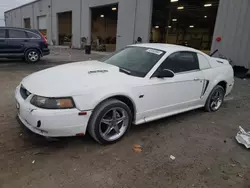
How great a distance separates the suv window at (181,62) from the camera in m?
3.45

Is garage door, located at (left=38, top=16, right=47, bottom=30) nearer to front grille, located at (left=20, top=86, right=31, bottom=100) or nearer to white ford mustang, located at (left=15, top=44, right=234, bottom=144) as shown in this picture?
white ford mustang, located at (left=15, top=44, right=234, bottom=144)

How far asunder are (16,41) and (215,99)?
29.0 feet

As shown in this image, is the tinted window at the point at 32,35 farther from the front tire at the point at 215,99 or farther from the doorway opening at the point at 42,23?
the doorway opening at the point at 42,23

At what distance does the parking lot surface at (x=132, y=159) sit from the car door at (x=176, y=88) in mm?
386

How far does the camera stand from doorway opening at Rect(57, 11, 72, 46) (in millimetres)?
26658

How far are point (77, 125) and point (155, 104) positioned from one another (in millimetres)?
1334

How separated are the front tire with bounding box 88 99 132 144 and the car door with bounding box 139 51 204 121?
41cm

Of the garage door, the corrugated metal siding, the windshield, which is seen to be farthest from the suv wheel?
the garage door

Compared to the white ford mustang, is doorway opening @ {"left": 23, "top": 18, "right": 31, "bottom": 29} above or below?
above

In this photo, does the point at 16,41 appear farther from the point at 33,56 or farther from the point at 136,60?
the point at 136,60

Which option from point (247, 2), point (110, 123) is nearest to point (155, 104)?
point (110, 123)

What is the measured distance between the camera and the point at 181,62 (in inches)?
146

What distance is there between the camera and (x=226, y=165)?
2.64 metres

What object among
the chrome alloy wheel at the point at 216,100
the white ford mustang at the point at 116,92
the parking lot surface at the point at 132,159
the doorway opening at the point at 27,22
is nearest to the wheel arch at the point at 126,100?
the white ford mustang at the point at 116,92
